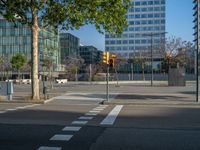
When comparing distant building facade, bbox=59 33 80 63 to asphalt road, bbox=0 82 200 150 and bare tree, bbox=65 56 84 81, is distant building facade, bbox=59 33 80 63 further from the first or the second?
asphalt road, bbox=0 82 200 150

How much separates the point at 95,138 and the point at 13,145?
7.53ft

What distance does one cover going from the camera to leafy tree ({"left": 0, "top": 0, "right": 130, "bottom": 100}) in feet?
88.7

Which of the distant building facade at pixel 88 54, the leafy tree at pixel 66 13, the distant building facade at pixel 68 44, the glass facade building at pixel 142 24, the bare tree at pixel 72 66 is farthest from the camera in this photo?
the distant building facade at pixel 88 54

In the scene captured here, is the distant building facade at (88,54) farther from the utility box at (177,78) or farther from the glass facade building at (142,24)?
the utility box at (177,78)

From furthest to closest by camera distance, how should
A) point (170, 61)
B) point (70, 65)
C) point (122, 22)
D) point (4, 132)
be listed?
point (70, 65)
point (170, 61)
point (122, 22)
point (4, 132)

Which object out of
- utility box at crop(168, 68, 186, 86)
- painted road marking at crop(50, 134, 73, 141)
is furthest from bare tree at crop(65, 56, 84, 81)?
painted road marking at crop(50, 134, 73, 141)

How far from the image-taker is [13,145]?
36.4ft

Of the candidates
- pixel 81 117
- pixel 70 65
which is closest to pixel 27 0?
pixel 81 117

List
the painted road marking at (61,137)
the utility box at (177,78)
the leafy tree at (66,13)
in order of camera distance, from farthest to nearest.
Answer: the utility box at (177,78)
the leafy tree at (66,13)
the painted road marking at (61,137)

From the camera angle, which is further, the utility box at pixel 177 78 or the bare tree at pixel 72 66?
the bare tree at pixel 72 66

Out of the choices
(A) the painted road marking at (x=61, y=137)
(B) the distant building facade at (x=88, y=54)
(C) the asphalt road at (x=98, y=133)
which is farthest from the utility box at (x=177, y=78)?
(B) the distant building facade at (x=88, y=54)

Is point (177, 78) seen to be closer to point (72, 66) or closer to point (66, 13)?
point (66, 13)

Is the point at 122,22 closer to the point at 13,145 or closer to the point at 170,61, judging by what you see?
the point at 13,145

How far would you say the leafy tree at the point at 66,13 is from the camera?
27047 mm
